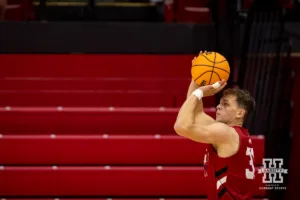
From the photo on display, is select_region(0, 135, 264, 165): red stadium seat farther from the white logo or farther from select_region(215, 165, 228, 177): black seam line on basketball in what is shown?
select_region(215, 165, 228, 177): black seam line on basketball

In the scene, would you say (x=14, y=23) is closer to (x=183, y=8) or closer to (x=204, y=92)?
(x=183, y=8)

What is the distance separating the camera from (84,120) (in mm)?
6172

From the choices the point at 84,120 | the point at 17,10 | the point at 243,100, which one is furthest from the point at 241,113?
the point at 17,10

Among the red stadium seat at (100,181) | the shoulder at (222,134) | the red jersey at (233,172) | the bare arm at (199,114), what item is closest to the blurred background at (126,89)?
the red stadium seat at (100,181)

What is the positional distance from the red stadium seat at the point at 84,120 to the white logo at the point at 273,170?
2.43 ft

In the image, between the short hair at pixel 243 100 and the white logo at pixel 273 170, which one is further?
the white logo at pixel 273 170

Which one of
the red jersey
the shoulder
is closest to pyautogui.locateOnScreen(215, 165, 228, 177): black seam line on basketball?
the red jersey

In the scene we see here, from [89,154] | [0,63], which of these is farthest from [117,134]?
[0,63]

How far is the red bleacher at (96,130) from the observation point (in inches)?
231

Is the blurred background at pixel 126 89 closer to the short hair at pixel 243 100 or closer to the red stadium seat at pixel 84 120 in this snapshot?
the red stadium seat at pixel 84 120

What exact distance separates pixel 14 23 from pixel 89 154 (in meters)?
1.70

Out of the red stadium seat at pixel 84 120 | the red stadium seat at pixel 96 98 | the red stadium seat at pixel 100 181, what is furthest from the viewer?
the red stadium seat at pixel 96 98

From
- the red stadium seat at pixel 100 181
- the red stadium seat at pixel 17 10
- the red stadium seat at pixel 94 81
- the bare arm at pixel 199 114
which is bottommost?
the red stadium seat at pixel 100 181

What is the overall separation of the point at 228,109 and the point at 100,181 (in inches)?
84.9
